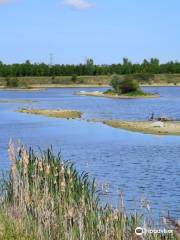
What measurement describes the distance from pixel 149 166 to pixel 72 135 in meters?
16.1

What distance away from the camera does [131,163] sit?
2850cm

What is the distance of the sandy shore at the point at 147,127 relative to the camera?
44356mm

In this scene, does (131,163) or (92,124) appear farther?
(92,124)

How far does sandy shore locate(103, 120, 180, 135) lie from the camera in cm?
4436

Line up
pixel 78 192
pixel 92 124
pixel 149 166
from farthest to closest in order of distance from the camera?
pixel 92 124
pixel 149 166
pixel 78 192

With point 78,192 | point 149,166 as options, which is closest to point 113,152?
point 149,166

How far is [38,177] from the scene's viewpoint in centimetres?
1198

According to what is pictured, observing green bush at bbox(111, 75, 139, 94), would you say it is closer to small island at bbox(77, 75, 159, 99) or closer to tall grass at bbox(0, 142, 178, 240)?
small island at bbox(77, 75, 159, 99)

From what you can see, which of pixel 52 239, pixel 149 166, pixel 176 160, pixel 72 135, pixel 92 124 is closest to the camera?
pixel 52 239

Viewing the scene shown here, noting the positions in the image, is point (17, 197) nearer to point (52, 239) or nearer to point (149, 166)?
point (52, 239)

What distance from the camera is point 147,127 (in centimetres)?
4775

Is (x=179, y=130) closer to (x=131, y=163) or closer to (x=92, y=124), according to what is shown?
(x=92, y=124)

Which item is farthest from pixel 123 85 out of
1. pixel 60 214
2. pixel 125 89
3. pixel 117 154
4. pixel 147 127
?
pixel 60 214

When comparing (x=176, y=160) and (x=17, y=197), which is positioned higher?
(x=17, y=197)
